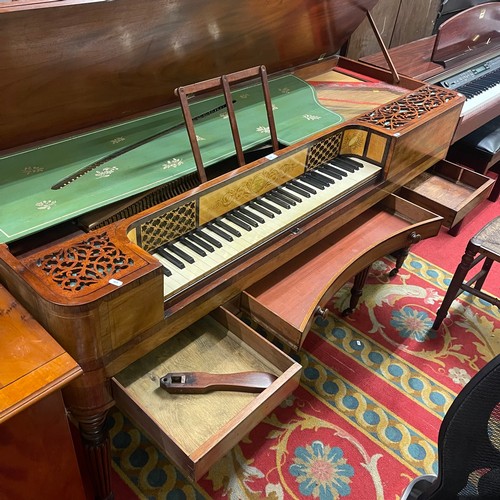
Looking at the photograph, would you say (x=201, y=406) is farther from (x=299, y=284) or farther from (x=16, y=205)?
(x=16, y=205)

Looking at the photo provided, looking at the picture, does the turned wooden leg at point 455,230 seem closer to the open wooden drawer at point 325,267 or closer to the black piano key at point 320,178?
the open wooden drawer at point 325,267

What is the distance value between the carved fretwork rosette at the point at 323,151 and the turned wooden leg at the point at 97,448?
138 centimetres

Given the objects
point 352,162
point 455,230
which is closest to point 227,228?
point 352,162

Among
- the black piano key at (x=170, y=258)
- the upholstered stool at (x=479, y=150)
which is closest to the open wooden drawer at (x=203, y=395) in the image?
the black piano key at (x=170, y=258)

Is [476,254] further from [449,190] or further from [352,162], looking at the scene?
[352,162]

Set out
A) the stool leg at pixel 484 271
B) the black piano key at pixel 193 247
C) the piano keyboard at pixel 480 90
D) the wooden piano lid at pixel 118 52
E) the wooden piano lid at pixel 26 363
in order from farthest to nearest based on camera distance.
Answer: the piano keyboard at pixel 480 90
the stool leg at pixel 484 271
the black piano key at pixel 193 247
the wooden piano lid at pixel 118 52
the wooden piano lid at pixel 26 363

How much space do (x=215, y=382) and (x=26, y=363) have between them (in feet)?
1.90

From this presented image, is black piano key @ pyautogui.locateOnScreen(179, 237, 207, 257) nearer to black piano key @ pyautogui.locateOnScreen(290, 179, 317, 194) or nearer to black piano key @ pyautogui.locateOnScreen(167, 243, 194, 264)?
black piano key @ pyautogui.locateOnScreen(167, 243, 194, 264)

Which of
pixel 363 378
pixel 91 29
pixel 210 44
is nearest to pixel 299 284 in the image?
pixel 363 378

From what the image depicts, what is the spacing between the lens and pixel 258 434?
7.14 ft

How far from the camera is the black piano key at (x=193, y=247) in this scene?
1775 millimetres

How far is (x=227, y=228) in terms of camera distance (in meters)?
1.92

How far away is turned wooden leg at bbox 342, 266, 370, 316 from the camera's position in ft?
8.71

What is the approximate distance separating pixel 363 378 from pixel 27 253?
1.65 m
